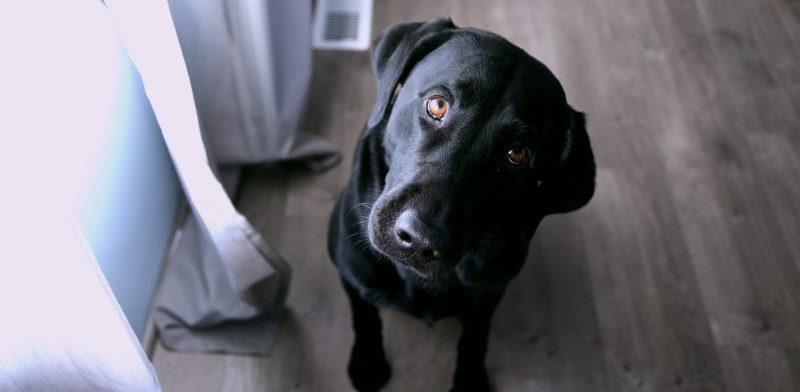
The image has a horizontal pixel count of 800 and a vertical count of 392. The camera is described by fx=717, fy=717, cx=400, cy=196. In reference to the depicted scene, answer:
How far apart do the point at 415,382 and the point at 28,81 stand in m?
1.03

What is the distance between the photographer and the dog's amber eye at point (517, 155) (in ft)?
3.85

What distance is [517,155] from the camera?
118cm

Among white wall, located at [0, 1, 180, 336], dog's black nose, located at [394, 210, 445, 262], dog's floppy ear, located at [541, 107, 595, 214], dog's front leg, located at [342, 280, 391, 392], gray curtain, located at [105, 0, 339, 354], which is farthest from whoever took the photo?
dog's front leg, located at [342, 280, 391, 392]

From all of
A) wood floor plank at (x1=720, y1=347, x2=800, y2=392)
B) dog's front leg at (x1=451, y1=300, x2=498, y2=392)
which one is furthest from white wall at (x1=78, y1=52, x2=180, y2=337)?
wood floor plank at (x1=720, y1=347, x2=800, y2=392)

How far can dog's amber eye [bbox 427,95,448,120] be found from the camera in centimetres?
116

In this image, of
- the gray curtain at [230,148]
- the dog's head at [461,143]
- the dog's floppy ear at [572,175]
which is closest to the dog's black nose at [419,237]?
the dog's head at [461,143]

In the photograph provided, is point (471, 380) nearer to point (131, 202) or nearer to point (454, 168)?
point (454, 168)

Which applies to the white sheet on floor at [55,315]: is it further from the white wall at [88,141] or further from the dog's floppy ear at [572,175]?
the dog's floppy ear at [572,175]

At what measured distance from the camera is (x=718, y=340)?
1.70 meters

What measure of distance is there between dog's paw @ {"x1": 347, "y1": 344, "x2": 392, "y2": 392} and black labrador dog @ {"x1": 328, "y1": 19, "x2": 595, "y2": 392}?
7.8 inches

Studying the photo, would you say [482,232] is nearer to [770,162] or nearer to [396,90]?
[396,90]

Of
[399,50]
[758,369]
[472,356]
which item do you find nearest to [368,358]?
[472,356]

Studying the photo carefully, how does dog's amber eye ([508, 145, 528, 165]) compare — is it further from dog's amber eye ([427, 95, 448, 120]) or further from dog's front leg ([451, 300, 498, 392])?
dog's front leg ([451, 300, 498, 392])

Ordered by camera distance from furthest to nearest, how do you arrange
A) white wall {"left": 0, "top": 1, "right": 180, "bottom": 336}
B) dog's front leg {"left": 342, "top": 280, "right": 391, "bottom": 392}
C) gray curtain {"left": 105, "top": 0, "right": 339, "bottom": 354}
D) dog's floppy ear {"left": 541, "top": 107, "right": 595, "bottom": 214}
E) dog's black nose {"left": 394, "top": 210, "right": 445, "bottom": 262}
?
dog's front leg {"left": 342, "top": 280, "right": 391, "bottom": 392} < gray curtain {"left": 105, "top": 0, "right": 339, "bottom": 354} < dog's floppy ear {"left": 541, "top": 107, "right": 595, "bottom": 214} < dog's black nose {"left": 394, "top": 210, "right": 445, "bottom": 262} < white wall {"left": 0, "top": 1, "right": 180, "bottom": 336}
